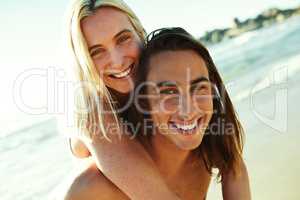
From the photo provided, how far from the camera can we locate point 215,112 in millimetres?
2854

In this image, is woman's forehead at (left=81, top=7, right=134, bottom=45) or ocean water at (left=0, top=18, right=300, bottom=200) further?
ocean water at (left=0, top=18, right=300, bottom=200)

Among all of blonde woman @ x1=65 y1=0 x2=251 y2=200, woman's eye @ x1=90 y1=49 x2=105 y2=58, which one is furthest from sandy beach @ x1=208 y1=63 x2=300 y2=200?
woman's eye @ x1=90 y1=49 x2=105 y2=58

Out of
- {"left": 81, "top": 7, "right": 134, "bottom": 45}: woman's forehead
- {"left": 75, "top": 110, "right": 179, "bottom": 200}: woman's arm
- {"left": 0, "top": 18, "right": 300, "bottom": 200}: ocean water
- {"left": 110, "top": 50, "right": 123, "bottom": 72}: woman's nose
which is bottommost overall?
{"left": 0, "top": 18, "right": 300, "bottom": 200}: ocean water

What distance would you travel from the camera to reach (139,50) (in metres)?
2.99

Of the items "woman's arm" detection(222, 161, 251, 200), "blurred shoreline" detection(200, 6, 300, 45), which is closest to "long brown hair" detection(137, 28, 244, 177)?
"woman's arm" detection(222, 161, 251, 200)

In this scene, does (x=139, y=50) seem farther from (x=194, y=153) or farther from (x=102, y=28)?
(x=194, y=153)

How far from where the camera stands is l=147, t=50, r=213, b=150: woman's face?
2.56 meters

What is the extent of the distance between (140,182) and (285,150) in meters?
2.31

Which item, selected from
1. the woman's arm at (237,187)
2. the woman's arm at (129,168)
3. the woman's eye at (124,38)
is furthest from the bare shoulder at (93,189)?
the woman's eye at (124,38)

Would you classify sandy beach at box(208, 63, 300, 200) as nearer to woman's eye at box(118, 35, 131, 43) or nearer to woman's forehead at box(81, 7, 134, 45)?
woman's eye at box(118, 35, 131, 43)

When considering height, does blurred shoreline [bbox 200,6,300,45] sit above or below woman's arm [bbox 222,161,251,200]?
below

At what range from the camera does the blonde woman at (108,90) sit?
8.53 feet

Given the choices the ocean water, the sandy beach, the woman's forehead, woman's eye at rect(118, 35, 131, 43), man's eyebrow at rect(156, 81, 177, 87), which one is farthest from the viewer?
the ocean water

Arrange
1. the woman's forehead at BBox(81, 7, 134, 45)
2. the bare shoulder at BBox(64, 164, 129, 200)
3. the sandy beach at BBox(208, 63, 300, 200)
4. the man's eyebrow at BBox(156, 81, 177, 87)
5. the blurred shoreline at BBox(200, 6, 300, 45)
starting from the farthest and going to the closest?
the blurred shoreline at BBox(200, 6, 300, 45) < the sandy beach at BBox(208, 63, 300, 200) < the woman's forehead at BBox(81, 7, 134, 45) < the bare shoulder at BBox(64, 164, 129, 200) < the man's eyebrow at BBox(156, 81, 177, 87)
